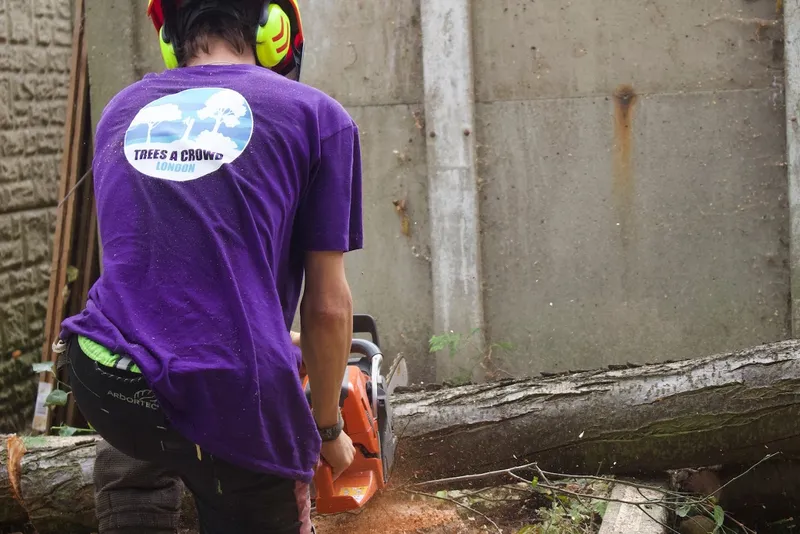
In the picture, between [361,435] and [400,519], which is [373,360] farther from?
[400,519]

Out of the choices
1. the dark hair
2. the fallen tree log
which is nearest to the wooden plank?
the fallen tree log

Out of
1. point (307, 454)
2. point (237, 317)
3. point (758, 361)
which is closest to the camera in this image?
point (237, 317)

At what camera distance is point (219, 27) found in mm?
1836

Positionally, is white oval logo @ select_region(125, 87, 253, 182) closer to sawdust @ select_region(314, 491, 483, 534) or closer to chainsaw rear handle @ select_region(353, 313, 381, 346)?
chainsaw rear handle @ select_region(353, 313, 381, 346)

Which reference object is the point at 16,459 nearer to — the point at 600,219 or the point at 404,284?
the point at 404,284

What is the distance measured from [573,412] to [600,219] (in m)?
1.57

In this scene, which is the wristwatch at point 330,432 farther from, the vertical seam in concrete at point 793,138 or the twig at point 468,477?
the vertical seam in concrete at point 793,138

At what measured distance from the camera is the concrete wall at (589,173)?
426 centimetres

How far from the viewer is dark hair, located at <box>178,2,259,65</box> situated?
1.83m

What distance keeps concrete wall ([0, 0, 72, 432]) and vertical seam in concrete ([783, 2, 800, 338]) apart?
473 cm

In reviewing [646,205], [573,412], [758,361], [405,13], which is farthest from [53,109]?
Answer: [758,361]

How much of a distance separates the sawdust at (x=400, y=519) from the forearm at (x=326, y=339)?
1.41 meters

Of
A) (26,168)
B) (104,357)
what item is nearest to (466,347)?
(104,357)

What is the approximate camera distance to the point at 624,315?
14.6 feet
